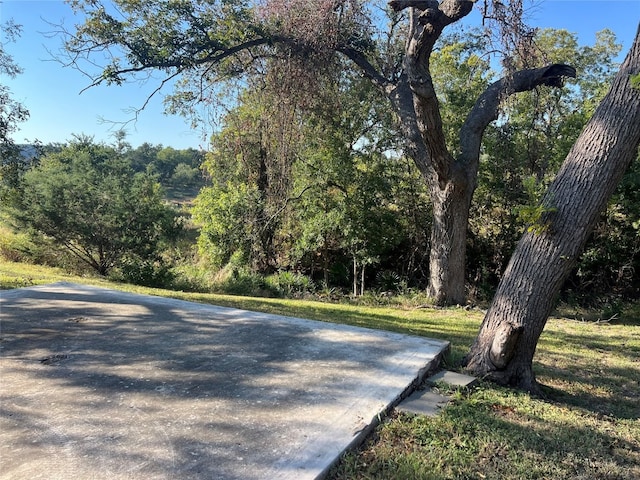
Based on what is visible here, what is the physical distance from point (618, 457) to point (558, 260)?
1.47 meters

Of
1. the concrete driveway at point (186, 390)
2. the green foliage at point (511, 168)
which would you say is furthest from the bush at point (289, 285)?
the concrete driveway at point (186, 390)

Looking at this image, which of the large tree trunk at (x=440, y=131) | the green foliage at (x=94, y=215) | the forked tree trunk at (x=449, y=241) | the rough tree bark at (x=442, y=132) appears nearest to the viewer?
the rough tree bark at (x=442, y=132)

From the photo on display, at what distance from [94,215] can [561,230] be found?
11149mm

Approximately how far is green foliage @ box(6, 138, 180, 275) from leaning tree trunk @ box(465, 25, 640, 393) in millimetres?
9933

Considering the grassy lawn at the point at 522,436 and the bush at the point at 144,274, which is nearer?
the grassy lawn at the point at 522,436

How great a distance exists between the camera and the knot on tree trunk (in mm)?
3406

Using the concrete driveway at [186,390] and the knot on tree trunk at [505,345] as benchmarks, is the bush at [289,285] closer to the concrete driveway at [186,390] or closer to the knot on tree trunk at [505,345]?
the concrete driveway at [186,390]

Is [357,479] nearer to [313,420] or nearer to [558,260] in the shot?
[313,420]

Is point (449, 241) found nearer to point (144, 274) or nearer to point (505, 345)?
point (505, 345)

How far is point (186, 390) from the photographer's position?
108 inches

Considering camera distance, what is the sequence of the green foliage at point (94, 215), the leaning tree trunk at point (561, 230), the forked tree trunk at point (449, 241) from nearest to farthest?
1. the leaning tree trunk at point (561, 230)
2. the forked tree trunk at point (449, 241)
3. the green foliage at point (94, 215)

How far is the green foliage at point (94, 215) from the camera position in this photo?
37.4 ft

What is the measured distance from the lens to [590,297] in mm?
10930

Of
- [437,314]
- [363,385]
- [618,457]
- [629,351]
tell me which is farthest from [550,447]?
[437,314]
